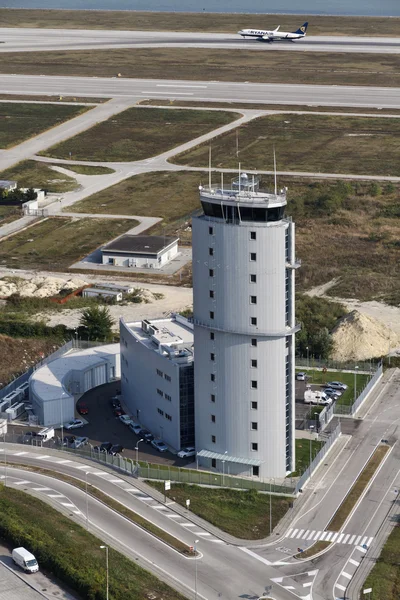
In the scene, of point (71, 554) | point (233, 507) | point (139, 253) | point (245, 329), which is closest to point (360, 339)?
point (245, 329)

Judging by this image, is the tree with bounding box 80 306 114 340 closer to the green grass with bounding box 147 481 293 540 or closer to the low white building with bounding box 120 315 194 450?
the low white building with bounding box 120 315 194 450

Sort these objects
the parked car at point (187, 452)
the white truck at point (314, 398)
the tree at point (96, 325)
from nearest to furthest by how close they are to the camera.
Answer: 1. the parked car at point (187, 452)
2. the white truck at point (314, 398)
3. the tree at point (96, 325)

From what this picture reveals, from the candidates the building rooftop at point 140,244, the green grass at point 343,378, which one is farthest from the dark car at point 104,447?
the building rooftop at point 140,244

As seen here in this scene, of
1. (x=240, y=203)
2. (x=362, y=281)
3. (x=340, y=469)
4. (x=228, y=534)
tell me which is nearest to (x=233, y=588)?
(x=228, y=534)

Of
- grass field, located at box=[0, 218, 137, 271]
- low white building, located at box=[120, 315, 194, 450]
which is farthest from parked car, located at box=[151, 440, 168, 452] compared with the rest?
grass field, located at box=[0, 218, 137, 271]

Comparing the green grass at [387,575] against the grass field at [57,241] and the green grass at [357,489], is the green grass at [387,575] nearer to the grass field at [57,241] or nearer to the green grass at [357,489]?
the green grass at [357,489]
